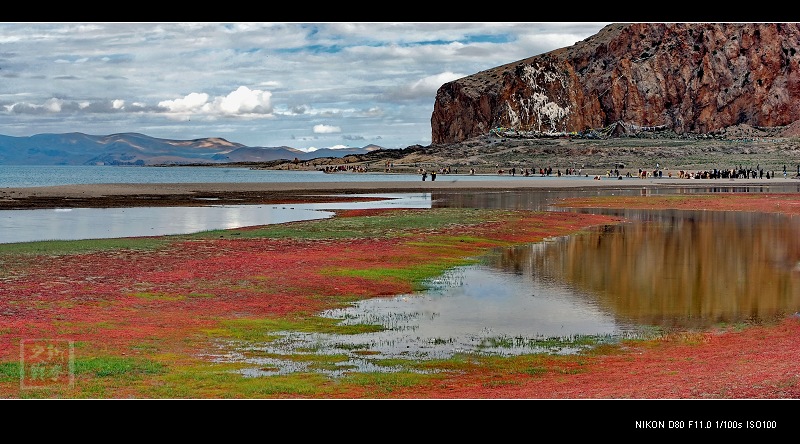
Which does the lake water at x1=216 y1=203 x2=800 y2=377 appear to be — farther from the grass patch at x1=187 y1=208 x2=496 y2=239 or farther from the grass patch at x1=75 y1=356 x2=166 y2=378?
the grass patch at x1=187 y1=208 x2=496 y2=239

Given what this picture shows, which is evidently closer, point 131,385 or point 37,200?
point 131,385

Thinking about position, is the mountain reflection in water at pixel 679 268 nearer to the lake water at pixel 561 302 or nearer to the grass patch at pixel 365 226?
the lake water at pixel 561 302

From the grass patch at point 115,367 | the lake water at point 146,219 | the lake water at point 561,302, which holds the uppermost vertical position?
the lake water at point 146,219

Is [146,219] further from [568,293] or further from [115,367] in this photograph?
[115,367]

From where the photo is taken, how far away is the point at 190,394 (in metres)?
13.5

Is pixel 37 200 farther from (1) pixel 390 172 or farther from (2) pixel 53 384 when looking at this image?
(1) pixel 390 172

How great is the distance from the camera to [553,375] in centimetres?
1527

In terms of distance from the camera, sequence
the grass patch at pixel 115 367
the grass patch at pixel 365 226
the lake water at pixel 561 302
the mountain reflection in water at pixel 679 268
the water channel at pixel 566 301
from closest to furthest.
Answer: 1. the grass patch at pixel 115 367
2. the lake water at pixel 561 302
3. the water channel at pixel 566 301
4. the mountain reflection in water at pixel 679 268
5. the grass patch at pixel 365 226

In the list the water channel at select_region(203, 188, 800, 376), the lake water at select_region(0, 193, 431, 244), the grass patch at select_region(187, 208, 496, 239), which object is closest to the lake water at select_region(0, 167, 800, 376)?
the water channel at select_region(203, 188, 800, 376)

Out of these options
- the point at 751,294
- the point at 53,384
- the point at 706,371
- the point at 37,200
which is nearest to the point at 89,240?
the point at 53,384

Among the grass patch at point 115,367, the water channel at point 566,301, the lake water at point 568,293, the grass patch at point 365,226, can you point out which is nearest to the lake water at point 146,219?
the lake water at point 568,293

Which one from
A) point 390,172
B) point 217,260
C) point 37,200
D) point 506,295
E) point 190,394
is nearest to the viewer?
point 190,394

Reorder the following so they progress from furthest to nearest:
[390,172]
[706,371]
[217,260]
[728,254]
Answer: [390,172] → [728,254] → [217,260] → [706,371]

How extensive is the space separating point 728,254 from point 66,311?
2570 cm
